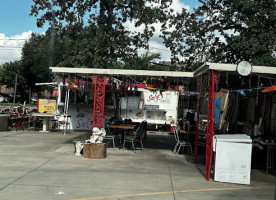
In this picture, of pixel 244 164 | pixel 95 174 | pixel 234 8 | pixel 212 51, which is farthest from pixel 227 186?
pixel 212 51

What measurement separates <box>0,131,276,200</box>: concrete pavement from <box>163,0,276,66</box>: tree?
289 inches

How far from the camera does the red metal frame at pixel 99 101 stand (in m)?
10.5

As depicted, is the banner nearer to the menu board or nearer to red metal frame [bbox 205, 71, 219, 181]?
the menu board

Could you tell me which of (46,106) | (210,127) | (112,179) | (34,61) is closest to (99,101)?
(112,179)

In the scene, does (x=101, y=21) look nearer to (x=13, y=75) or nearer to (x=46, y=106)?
(x=46, y=106)

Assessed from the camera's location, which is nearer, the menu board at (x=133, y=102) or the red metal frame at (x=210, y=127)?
the red metal frame at (x=210, y=127)

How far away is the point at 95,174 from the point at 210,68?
358cm

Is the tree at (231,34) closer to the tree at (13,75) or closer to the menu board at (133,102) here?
the menu board at (133,102)

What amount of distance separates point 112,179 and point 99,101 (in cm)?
405

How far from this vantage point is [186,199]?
18.7 ft

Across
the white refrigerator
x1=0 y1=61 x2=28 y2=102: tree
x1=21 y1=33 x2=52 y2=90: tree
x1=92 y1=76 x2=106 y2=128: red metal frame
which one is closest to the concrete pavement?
the white refrigerator

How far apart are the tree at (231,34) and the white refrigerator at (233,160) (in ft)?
26.4

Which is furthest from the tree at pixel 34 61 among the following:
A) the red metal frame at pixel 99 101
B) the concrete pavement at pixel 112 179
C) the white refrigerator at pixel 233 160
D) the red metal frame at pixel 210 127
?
the white refrigerator at pixel 233 160

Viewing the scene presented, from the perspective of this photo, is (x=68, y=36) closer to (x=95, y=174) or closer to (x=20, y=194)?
(x=95, y=174)
